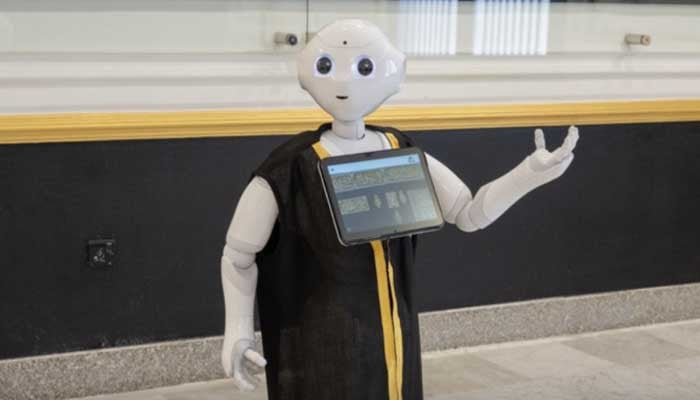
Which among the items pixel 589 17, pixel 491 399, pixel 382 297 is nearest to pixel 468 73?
pixel 589 17

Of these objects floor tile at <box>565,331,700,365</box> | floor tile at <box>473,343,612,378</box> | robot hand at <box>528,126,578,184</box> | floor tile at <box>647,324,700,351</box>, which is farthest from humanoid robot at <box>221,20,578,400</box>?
floor tile at <box>647,324,700,351</box>

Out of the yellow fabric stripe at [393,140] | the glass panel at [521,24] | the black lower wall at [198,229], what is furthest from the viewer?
the glass panel at [521,24]

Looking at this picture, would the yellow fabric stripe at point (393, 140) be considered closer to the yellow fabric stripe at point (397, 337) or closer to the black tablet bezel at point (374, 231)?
the black tablet bezel at point (374, 231)

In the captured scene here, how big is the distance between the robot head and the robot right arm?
0.83 feet

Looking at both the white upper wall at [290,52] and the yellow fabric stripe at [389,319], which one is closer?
the yellow fabric stripe at [389,319]

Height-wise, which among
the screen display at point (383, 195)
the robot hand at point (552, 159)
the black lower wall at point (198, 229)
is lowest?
the black lower wall at point (198, 229)

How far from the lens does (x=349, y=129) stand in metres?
2.81

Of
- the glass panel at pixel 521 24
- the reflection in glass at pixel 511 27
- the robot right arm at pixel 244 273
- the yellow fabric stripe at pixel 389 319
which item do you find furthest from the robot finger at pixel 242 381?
the reflection in glass at pixel 511 27

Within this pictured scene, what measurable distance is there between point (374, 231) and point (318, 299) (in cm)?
21

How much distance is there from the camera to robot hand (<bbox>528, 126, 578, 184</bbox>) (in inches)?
106

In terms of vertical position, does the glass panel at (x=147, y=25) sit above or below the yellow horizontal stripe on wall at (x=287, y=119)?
above

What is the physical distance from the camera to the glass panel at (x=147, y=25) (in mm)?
3746

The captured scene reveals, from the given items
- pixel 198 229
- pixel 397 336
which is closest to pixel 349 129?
pixel 397 336

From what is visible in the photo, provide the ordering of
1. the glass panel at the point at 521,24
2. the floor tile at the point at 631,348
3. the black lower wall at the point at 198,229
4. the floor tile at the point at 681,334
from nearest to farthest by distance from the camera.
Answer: the black lower wall at the point at 198,229 < the glass panel at the point at 521,24 < the floor tile at the point at 631,348 < the floor tile at the point at 681,334
